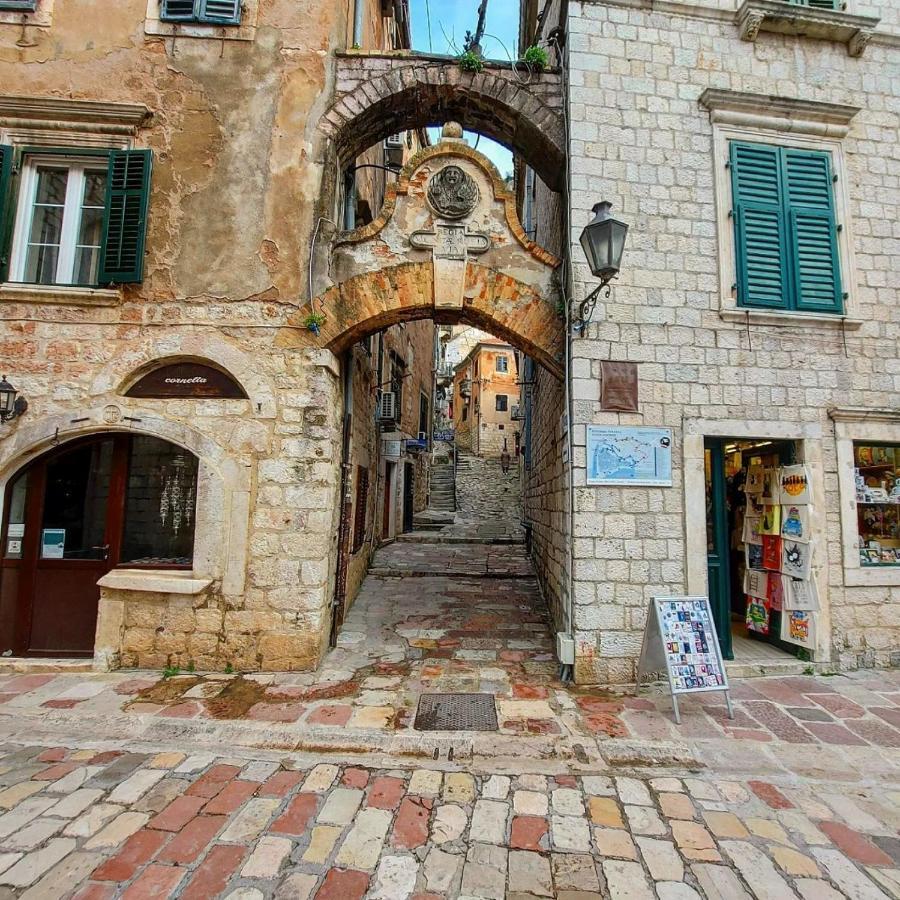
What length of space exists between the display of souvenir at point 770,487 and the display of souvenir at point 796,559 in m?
0.54

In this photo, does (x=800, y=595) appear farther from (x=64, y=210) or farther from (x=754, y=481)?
(x=64, y=210)

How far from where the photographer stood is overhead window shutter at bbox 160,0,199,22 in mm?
5664

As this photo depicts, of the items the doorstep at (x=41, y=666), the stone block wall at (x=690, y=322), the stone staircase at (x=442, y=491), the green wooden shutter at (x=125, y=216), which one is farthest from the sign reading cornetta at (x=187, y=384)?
the stone staircase at (x=442, y=491)

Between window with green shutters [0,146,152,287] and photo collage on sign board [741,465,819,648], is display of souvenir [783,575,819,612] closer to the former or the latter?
photo collage on sign board [741,465,819,648]

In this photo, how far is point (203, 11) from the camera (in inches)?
223

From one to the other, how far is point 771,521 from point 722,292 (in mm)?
2695

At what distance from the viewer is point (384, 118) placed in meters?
6.10

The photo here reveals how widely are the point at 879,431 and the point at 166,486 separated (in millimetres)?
7928

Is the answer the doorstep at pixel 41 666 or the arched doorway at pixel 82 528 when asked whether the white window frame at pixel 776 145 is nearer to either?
the arched doorway at pixel 82 528

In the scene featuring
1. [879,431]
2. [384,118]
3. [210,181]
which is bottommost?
[879,431]

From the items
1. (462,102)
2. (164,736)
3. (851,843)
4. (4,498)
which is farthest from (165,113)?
(851,843)

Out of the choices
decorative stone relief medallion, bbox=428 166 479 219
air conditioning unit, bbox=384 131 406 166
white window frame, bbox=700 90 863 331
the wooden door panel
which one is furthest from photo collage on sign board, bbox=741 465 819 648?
air conditioning unit, bbox=384 131 406 166

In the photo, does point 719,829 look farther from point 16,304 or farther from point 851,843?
point 16,304

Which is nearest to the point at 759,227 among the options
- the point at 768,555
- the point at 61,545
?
the point at 768,555
